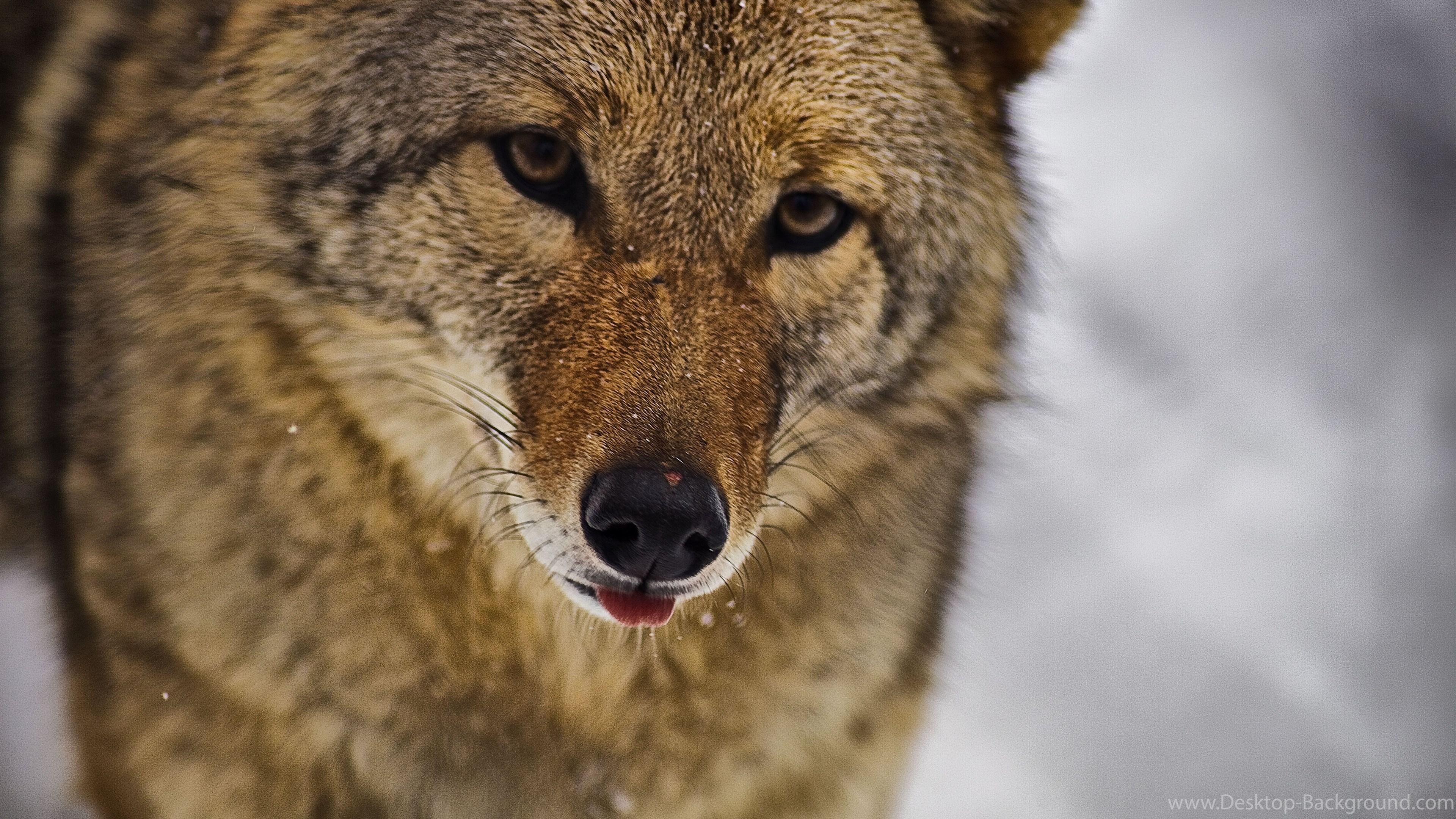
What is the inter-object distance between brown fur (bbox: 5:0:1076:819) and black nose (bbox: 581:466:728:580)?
0.03 metres

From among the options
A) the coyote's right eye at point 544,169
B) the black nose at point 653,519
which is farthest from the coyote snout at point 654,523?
the coyote's right eye at point 544,169

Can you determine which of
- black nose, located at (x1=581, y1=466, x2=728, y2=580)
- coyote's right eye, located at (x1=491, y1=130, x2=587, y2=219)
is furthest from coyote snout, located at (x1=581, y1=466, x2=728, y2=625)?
coyote's right eye, located at (x1=491, y1=130, x2=587, y2=219)

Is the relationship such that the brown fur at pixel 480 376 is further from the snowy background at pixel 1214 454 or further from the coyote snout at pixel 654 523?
the snowy background at pixel 1214 454

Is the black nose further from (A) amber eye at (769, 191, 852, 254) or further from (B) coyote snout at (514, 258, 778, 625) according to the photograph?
(A) amber eye at (769, 191, 852, 254)

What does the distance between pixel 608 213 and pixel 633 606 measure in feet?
1.85

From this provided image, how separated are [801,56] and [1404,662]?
2.74m

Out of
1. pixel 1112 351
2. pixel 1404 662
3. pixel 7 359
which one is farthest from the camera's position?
pixel 1112 351

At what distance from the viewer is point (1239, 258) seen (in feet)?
13.0

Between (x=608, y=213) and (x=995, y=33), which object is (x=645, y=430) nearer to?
(x=608, y=213)

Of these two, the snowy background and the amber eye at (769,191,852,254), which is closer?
the amber eye at (769,191,852,254)

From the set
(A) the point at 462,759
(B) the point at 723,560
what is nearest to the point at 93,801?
(A) the point at 462,759

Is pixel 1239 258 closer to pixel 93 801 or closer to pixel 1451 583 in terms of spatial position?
pixel 1451 583

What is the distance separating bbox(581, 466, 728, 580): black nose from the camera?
1.44 m

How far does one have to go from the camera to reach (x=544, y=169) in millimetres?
1646
